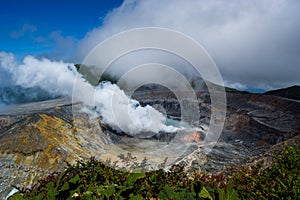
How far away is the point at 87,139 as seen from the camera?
7.71 m

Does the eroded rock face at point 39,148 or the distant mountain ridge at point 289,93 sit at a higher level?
the distant mountain ridge at point 289,93

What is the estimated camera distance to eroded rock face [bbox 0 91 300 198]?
5.93m

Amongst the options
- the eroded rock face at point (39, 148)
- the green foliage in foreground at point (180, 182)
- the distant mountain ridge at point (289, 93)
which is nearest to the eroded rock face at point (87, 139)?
the eroded rock face at point (39, 148)

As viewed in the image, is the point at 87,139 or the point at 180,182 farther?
the point at 87,139

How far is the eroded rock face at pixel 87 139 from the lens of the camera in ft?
19.4

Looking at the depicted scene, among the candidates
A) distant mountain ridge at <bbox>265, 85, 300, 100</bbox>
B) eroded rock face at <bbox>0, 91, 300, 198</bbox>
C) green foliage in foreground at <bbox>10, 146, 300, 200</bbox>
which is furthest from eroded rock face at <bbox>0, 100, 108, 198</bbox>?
distant mountain ridge at <bbox>265, 85, 300, 100</bbox>

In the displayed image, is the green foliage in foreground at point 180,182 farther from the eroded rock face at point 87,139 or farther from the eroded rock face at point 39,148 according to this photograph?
the eroded rock face at point 87,139

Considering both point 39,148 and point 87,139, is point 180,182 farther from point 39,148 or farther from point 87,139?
point 87,139

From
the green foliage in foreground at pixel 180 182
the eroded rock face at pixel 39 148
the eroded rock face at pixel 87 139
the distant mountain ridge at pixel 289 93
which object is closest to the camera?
the green foliage in foreground at pixel 180 182

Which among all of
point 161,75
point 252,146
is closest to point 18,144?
point 161,75

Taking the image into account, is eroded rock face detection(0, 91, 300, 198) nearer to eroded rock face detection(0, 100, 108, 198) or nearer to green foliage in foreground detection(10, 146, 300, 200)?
eroded rock face detection(0, 100, 108, 198)

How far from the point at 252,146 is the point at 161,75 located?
3902 mm

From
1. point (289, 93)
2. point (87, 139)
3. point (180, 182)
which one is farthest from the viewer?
point (289, 93)

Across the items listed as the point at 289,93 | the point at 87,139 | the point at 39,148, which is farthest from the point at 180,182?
the point at 289,93
